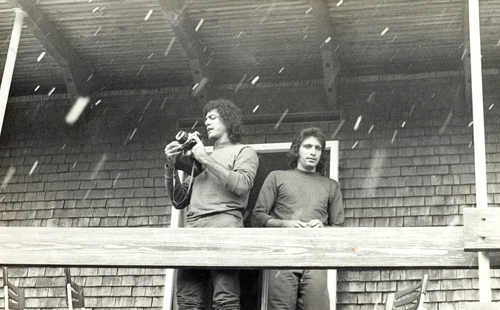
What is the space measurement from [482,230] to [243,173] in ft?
4.73

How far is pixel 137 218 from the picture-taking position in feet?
24.2

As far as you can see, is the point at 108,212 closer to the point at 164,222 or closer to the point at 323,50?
the point at 164,222

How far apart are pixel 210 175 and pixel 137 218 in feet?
8.10

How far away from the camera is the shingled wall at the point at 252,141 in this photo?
22.6ft

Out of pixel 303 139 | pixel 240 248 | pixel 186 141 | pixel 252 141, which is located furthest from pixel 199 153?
pixel 252 141

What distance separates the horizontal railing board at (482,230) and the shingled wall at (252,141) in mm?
2362

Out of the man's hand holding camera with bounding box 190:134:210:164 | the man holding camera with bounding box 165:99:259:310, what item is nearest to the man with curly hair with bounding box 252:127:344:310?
the man holding camera with bounding box 165:99:259:310

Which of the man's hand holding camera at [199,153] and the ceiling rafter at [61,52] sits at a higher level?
the ceiling rafter at [61,52]

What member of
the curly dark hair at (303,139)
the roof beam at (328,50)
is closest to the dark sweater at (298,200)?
the curly dark hair at (303,139)

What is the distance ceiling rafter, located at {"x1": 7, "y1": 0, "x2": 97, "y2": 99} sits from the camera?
6.65m

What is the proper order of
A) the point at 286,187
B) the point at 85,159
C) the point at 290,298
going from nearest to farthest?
the point at 290,298
the point at 286,187
the point at 85,159

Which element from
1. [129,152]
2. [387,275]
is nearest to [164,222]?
[129,152]

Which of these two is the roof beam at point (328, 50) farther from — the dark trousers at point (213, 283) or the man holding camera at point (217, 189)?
the dark trousers at point (213, 283)

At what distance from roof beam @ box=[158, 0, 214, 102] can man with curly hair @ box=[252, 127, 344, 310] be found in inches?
68.3
